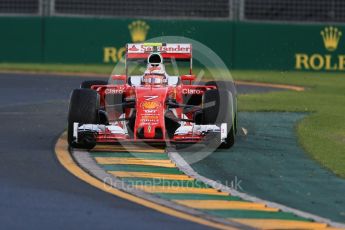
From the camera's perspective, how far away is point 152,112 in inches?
563

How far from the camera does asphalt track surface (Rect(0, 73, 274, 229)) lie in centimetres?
957

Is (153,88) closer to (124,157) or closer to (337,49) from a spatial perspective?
(124,157)

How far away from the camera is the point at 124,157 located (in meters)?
13.7

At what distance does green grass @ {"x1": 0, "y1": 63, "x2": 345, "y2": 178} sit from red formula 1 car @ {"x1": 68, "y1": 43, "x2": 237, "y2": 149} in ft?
4.24

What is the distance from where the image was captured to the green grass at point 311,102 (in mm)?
14902

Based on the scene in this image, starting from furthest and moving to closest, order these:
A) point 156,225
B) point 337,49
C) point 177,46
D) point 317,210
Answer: point 337,49, point 177,46, point 317,210, point 156,225

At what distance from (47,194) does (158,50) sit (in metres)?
5.52

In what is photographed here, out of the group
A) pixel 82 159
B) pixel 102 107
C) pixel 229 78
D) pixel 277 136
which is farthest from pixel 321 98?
pixel 82 159

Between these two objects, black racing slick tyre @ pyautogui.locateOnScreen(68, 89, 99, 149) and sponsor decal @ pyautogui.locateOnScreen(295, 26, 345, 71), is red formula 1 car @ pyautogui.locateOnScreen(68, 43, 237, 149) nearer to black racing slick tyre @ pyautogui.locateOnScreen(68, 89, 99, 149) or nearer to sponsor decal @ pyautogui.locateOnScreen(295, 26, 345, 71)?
black racing slick tyre @ pyautogui.locateOnScreen(68, 89, 99, 149)

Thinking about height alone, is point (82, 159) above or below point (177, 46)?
below

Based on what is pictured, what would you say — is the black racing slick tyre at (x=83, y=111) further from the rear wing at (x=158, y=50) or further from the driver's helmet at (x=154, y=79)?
the rear wing at (x=158, y=50)

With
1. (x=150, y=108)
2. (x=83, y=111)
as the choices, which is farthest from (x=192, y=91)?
(x=83, y=111)

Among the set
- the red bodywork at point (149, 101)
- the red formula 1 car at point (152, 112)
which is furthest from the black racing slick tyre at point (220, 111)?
the red bodywork at point (149, 101)

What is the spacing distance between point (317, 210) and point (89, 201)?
2066 millimetres
